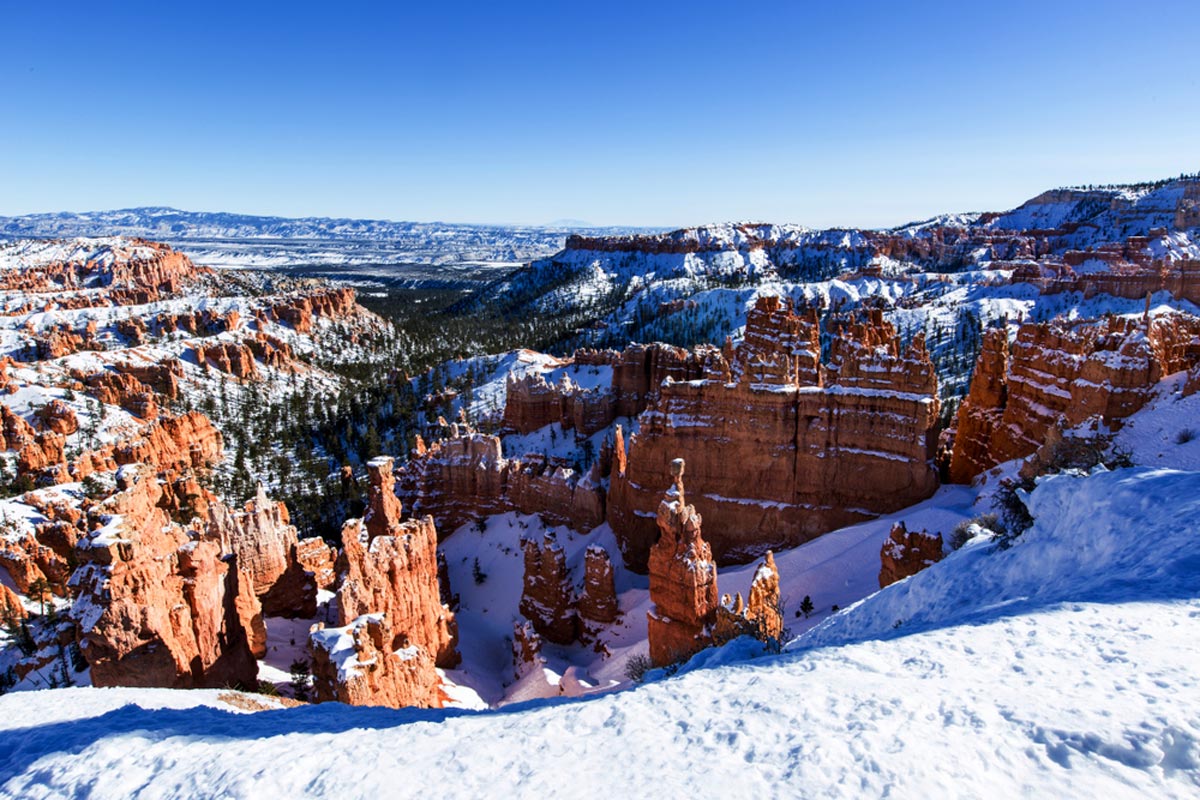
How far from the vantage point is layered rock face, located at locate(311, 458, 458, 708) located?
1564cm

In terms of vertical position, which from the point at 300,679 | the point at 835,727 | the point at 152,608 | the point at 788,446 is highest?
the point at 835,727

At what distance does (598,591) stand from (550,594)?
246 cm

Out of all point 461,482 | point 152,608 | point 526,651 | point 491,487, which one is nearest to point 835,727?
point 152,608

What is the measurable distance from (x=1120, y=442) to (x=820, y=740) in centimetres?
1794

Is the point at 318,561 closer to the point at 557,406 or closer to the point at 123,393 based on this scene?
the point at 557,406

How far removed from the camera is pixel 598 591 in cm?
2541

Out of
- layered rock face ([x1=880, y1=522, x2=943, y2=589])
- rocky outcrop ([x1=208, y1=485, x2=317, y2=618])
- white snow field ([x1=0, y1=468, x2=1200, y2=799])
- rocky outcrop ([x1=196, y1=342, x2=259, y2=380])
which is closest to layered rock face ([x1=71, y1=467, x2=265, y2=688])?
white snow field ([x1=0, y1=468, x2=1200, y2=799])

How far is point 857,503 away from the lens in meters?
25.6

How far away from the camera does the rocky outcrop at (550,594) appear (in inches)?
1040

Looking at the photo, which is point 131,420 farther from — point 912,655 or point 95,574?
point 912,655

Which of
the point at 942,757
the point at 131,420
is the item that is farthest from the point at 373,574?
the point at 131,420

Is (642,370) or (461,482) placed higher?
(642,370)

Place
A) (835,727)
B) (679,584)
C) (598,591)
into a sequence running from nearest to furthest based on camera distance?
(835,727) < (679,584) < (598,591)

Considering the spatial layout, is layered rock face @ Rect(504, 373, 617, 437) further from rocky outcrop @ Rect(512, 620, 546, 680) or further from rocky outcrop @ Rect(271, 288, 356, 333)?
rocky outcrop @ Rect(271, 288, 356, 333)
